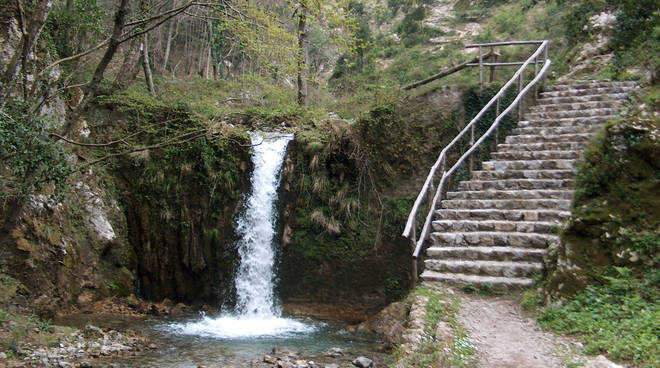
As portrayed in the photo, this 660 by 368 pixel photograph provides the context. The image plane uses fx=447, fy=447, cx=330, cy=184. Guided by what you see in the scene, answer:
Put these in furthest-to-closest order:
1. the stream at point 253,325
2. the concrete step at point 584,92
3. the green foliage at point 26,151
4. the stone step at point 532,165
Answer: the concrete step at point 584,92, the stone step at point 532,165, the stream at point 253,325, the green foliage at point 26,151

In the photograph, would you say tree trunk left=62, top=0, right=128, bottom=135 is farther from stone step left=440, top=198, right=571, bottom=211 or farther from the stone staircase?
stone step left=440, top=198, right=571, bottom=211

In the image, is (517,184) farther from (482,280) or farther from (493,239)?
(482,280)

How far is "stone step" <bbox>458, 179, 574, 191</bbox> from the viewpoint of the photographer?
7150 mm

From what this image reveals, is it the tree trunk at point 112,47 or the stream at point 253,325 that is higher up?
the tree trunk at point 112,47

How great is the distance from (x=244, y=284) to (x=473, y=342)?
23.5ft

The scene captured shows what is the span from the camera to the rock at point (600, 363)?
3365mm

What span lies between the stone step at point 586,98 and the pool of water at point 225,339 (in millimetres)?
6345

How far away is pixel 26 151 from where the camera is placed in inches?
199

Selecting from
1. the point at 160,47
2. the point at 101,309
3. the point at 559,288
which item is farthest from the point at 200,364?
A: the point at 160,47

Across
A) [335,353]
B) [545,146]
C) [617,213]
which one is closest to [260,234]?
[335,353]

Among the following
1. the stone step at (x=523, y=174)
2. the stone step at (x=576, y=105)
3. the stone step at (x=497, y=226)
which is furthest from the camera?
the stone step at (x=576, y=105)

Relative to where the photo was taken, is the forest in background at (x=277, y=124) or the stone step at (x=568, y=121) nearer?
the forest in background at (x=277, y=124)

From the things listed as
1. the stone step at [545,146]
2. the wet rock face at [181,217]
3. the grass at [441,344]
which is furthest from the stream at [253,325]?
the stone step at [545,146]

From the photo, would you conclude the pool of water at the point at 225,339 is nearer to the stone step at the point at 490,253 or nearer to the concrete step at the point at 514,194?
the stone step at the point at 490,253
